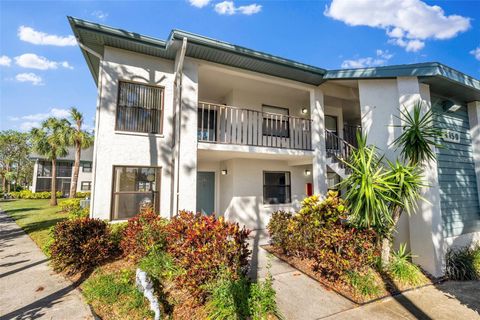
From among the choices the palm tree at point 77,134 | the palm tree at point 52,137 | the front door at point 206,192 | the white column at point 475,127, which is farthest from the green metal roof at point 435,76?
the palm tree at point 52,137

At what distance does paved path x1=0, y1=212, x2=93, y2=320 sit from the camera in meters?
3.84

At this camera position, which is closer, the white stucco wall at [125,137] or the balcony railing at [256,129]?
the white stucco wall at [125,137]

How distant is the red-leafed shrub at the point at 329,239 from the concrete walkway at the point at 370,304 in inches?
23.6

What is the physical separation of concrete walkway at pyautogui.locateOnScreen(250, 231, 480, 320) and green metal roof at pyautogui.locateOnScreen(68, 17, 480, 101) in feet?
18.2

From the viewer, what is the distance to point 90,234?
557 cm

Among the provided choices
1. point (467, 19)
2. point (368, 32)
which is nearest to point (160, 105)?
point (368, 32)

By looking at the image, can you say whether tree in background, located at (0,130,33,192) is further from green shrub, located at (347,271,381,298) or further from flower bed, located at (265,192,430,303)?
green shrub, located at (347,271,381,298)

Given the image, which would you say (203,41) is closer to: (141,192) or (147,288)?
(141,192)

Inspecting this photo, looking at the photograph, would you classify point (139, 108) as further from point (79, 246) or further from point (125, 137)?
point (79, 246)

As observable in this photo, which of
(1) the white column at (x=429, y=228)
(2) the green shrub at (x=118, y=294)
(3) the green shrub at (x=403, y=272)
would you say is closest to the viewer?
(2) the green shrub at (x=118, y=294)

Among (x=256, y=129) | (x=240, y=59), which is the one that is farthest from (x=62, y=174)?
(x=240, y=59)

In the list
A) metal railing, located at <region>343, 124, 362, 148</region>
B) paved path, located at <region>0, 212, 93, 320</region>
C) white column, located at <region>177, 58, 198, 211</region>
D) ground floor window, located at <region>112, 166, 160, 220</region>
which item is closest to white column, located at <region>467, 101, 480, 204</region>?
metal railing, located at <region>343, 124, 362, 148</region>

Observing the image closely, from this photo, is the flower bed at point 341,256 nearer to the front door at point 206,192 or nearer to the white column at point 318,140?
the white column at point 318,140

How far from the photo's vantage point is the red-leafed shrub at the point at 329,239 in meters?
4.91
